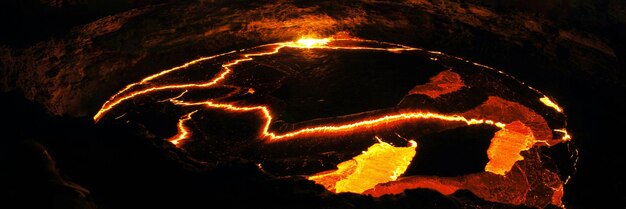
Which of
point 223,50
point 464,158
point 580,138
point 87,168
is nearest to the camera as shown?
point 87,168

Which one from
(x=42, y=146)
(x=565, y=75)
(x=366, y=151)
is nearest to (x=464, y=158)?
(x=366, y=151)

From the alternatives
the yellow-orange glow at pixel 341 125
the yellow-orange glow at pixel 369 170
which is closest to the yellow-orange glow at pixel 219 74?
the yellow-orange glow at pixel 341 125

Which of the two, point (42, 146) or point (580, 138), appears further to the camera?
point (580, 138)

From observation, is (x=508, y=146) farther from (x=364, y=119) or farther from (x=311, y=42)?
(x=311, y=42)

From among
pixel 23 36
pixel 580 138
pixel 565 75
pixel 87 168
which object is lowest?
pixel 580 138

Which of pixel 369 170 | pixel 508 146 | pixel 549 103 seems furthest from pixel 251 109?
pixel 549 103

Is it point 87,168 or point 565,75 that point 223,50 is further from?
point 565,75

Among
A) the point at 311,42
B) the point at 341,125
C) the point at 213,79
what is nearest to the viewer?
the point at 341,125
